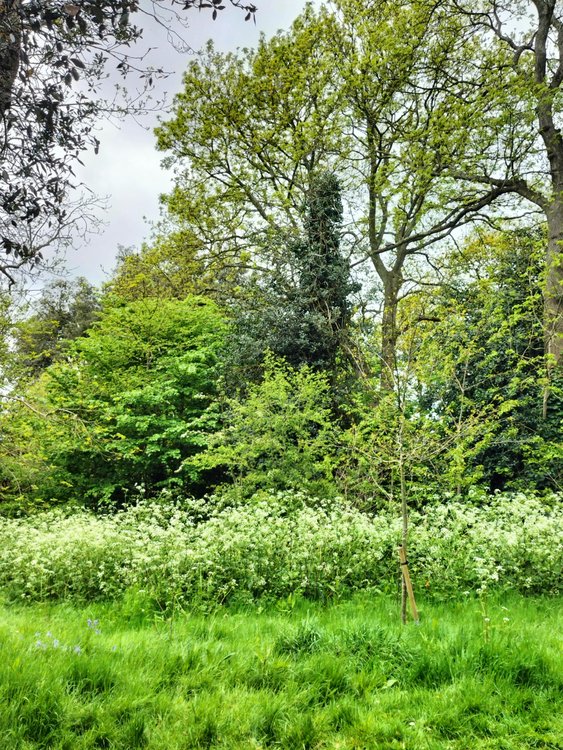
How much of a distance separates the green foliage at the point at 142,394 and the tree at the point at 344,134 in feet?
11.3

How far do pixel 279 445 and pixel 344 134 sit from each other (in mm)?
10309

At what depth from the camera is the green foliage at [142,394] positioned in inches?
466

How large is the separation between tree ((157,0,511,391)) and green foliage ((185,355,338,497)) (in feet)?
10.2

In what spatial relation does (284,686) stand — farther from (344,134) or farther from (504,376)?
(344,134)

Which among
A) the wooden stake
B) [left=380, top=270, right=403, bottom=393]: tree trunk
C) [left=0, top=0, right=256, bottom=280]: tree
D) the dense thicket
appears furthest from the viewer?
the dense thicket

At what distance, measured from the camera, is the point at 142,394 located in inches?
472

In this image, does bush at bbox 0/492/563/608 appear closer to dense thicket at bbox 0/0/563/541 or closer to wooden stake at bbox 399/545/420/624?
wooden stake at bbox 399/545/420/624

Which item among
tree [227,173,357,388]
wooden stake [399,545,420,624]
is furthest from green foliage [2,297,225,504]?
wooden stake [399,545,420,624]

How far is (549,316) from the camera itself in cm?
1128

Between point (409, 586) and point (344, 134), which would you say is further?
point (344, 134)

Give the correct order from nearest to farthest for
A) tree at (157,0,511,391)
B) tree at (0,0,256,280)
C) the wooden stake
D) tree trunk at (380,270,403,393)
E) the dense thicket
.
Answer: tree at (0,0,256,280), the wooden stake, tree trunk at (380,270,403,393), the dense thicket, tree at (157,0,511,391)

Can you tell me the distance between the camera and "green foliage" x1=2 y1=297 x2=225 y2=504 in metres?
11.8

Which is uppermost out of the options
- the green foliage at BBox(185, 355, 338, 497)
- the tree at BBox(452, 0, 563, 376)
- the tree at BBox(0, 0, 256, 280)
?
the tree at BBox(452, 0, 563, 376)

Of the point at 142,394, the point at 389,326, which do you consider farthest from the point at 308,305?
the point at 142,394
